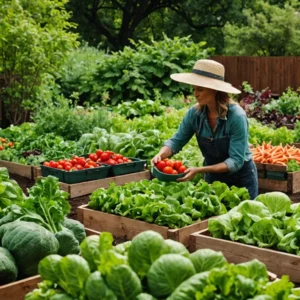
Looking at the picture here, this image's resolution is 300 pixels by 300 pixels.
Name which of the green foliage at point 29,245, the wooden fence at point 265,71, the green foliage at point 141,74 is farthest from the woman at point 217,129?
the wooden fence at point 265,71

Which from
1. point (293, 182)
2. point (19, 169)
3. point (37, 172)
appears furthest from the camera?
point (19, 169)

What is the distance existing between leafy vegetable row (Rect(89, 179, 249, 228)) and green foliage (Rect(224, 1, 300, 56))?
21374 mm

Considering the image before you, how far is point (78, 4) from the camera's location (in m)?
38.6

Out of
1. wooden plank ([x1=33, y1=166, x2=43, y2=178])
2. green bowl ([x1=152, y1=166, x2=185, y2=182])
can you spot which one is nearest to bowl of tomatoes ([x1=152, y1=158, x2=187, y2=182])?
green bowl ([x1=152, y1=166, x2=185, y2=182])

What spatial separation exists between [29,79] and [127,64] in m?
4.21

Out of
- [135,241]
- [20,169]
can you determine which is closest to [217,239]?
[135,241]

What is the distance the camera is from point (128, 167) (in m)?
9.05

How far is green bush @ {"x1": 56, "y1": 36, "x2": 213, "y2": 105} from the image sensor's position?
16.4m

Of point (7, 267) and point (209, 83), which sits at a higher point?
point (209, 83)

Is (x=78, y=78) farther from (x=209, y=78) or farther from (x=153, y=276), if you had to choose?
(x=153, y=276)

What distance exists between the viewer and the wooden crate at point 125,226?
218 inches

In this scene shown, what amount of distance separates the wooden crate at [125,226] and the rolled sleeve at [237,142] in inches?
23.8

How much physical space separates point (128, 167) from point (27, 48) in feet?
16.7

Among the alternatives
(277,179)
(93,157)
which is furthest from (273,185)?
(93,157)
